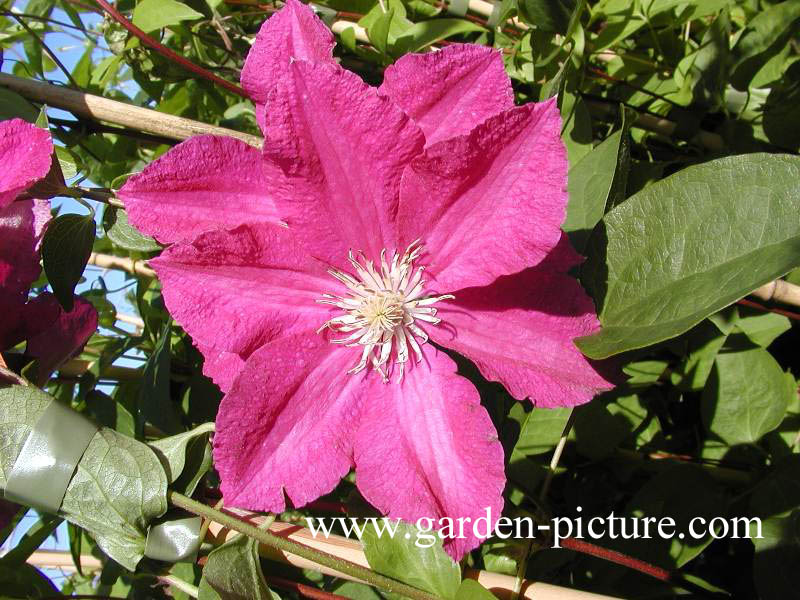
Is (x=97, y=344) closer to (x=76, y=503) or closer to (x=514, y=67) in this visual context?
(x=76, y=503)

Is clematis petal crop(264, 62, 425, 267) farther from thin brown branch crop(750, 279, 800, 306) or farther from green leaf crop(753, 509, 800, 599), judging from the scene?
green leaf crop(753, 509, 800, 599)

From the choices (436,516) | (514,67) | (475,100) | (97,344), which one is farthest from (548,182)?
(97,344)

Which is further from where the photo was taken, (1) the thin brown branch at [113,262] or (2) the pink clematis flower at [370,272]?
(1) the thin brown branch at [113,262]

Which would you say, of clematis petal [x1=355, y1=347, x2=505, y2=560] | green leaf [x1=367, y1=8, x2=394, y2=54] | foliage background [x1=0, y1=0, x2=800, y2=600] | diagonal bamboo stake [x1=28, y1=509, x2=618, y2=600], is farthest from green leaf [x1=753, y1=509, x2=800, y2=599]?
green leaf [x1=367, y1=8, x2=394, y2=54]

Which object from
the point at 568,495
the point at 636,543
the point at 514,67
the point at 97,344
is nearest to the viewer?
the point at 636,543

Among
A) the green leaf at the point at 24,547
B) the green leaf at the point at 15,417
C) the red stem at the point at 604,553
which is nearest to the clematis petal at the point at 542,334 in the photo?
the red stem at the point at 604,553

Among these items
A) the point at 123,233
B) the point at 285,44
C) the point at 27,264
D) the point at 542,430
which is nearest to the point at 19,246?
the point at 27,264

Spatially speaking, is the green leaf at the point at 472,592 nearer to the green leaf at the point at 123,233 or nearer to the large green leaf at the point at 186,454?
the large green leaf at the point at 186,454

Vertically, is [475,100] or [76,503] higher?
[475,100]
